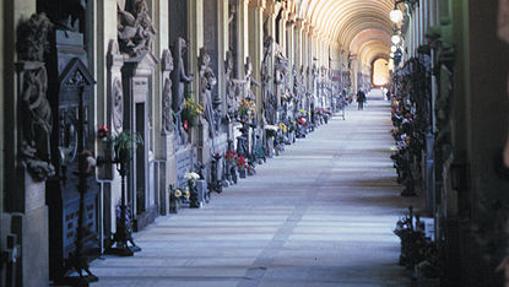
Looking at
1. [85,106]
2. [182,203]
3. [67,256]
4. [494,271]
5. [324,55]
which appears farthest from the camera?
[324,55]

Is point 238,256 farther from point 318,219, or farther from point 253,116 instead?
point 253,116

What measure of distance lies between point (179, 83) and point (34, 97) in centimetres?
1084

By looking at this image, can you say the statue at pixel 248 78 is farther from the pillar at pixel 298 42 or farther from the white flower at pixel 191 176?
the pillar at pixel 298 42

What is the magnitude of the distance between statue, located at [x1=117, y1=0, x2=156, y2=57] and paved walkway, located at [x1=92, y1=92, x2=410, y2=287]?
3021 mm

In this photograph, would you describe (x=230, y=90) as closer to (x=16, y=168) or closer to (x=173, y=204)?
(x=173, y=204)

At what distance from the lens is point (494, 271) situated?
35.0ft

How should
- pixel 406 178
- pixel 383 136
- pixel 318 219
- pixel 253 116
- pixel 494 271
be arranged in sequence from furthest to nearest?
pixel 383 136 → pixel 253 116 → pixel 406 178 → pixel 318 219 → pixel 494 271

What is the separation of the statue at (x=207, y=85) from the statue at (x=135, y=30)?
549 centimetres

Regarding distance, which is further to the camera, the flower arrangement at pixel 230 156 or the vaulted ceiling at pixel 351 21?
the vaulted ceiling at pixel 351 21

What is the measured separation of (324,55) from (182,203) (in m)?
46.6

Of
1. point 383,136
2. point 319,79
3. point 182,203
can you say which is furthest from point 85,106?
point 319,79

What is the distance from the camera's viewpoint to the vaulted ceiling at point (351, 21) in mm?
58188

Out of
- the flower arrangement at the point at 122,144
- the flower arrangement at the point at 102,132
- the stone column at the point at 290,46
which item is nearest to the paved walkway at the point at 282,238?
the flower arrangement at the point at 122,144

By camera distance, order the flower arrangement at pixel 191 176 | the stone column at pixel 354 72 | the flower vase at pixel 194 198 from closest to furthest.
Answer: the flower vase at pixel 194 198 < the flower arrangement at pixel 191 176 < the stone column at pixel 354 72
